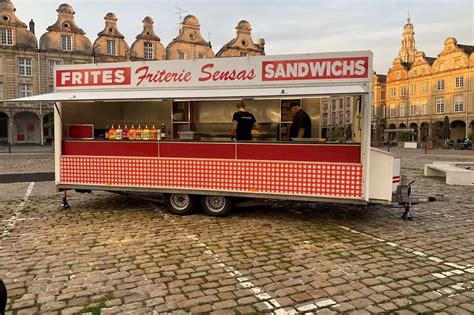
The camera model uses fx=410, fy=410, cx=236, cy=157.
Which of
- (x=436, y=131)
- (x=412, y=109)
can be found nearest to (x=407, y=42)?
(x=412, y=109)

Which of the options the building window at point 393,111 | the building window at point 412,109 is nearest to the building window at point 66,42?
the building window at point 412,109

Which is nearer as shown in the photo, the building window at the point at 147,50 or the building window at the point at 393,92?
the building window at the point at 147,50

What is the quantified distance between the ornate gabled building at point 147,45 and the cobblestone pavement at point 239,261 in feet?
Result: 144

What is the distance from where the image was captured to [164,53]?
2048 inches

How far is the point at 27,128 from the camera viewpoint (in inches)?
1939

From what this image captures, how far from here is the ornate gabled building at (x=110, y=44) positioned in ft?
162

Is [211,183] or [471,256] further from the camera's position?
[211,183]

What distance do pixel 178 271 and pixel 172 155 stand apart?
3.58 meters

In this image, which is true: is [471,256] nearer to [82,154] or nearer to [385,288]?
[385,288]

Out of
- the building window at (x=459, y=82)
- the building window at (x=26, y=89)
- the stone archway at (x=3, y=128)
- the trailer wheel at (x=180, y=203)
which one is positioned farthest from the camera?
the building window at (x=459, y=82)

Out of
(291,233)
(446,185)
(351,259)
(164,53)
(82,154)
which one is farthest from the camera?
(164,53)

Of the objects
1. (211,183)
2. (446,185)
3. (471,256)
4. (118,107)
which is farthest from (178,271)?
(446,185)

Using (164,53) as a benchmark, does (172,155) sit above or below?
below

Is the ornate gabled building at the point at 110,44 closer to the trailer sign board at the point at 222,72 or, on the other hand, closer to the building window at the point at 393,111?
the trailer sign board at the point at 222,72
